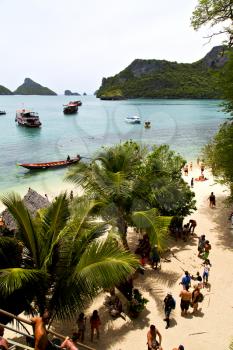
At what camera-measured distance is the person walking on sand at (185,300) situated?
13.6 m

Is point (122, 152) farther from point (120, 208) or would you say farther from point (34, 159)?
point (34, 159)

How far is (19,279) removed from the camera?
8.02 meters

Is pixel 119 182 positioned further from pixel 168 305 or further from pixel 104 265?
pixel 104 265

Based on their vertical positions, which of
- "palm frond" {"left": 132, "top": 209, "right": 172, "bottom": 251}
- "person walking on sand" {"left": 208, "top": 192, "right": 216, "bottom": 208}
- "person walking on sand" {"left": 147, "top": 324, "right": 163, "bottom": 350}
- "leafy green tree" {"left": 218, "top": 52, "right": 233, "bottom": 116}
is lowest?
"person walking on sand" {"left": 147, "top": 324, "right": 163, "bottom": 350}

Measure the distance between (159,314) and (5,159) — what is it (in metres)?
46.2

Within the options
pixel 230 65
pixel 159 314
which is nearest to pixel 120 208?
pixel 159 314

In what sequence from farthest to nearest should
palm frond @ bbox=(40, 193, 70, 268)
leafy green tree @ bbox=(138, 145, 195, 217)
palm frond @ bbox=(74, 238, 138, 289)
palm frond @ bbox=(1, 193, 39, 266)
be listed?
leafy green tree @ bbox=(138, 145, 195, 217) < palm frond @ bbox=(40, 193, 70, 268) < palm frond @ bbox=(1, 193, 39, 266) < palm frond @ bbox=(74, 238, 138, 289)

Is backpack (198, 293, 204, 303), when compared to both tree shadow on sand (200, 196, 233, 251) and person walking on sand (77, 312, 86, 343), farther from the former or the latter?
tree shadow on sand (200, 196, 233, 251)

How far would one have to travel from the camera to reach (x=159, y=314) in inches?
550

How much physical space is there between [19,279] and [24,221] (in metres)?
1.98

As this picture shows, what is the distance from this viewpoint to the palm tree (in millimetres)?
8781

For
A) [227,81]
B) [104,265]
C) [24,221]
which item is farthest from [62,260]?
[227,81]

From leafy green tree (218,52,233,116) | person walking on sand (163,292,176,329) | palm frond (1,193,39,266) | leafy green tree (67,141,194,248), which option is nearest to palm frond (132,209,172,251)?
leafy green tree (67,141,194,248)

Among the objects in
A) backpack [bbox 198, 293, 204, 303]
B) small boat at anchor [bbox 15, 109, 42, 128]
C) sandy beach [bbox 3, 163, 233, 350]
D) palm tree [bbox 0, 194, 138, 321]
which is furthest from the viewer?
small boat at anchor [bbox 15, 109, 42, 128]
